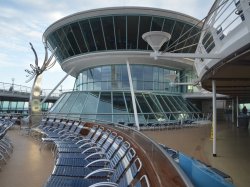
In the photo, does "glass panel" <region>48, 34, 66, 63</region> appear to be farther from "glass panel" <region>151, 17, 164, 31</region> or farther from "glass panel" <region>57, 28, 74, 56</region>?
"glass panel" <region>151, 17, 164, 31</region>

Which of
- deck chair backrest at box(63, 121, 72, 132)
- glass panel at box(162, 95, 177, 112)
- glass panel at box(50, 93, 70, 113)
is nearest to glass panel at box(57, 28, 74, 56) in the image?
glass panel at box(50, 93, 70, 113)

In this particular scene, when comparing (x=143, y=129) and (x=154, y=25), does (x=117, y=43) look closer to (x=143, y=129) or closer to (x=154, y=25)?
(x=154, y=25)

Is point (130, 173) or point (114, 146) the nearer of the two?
point (130, 173)

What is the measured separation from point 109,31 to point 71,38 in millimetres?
3664

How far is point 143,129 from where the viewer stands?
65.0 ft

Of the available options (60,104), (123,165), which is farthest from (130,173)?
(60,104)

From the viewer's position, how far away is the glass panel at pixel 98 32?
2266 centimetres

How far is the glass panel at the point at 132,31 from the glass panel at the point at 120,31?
0.30 meters

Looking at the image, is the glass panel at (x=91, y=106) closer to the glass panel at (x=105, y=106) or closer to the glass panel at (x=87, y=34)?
the glass panel at (x=105, y=106)

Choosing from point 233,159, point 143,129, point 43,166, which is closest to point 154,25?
point 143,129

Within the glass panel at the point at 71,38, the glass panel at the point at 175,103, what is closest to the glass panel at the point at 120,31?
the glass panel at the point at 71,38

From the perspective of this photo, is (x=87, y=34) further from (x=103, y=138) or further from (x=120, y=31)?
(x=103, y=138)

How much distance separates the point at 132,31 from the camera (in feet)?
74.5

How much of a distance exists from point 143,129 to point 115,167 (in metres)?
14.8
